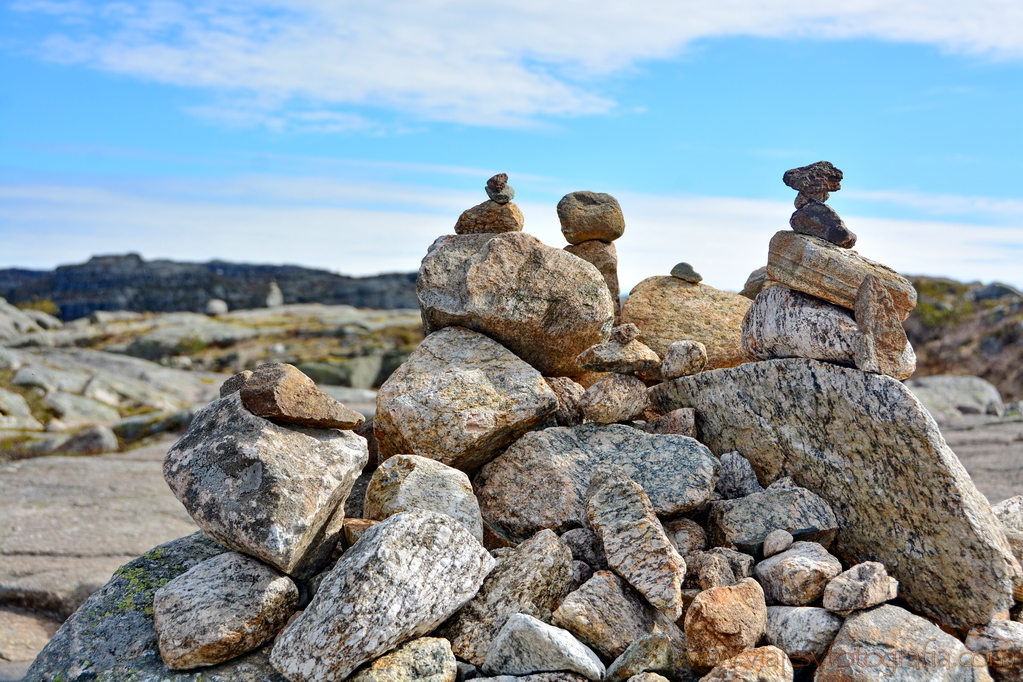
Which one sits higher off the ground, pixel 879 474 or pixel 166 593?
pixel 879 474

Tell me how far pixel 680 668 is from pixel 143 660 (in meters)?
4.69

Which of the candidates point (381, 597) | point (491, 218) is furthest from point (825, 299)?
point (381, 597)

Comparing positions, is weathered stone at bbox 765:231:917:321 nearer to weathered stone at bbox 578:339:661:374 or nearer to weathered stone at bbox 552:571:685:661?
weathered stone at bbox 578:339:661:374

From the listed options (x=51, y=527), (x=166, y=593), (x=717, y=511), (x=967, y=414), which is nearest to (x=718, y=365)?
(x=717, y=511)

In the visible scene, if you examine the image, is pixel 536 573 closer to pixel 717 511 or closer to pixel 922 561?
pixel 717 511

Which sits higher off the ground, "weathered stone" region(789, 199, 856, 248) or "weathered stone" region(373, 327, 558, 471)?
"weathered stone" region(789, 199, 856, 248)

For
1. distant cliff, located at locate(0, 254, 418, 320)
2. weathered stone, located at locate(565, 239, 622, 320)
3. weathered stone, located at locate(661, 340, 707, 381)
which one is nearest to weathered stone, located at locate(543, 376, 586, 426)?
weathered stone, located at locate(661, 340, 707, 381)

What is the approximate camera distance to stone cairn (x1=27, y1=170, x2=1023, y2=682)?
600 cm

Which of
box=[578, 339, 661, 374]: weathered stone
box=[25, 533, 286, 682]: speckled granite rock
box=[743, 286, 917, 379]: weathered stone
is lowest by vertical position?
box=[25, 533, 286, 682]: speckled granite rock

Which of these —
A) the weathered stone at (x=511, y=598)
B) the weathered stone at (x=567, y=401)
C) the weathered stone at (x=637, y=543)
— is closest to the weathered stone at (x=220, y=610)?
the weathered stone at (x=511, y=598)

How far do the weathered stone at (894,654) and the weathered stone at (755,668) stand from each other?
44cm

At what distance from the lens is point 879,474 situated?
7098 mm

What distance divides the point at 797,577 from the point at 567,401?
3.41 m

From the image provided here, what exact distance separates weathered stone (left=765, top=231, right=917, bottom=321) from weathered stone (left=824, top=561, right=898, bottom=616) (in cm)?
262
